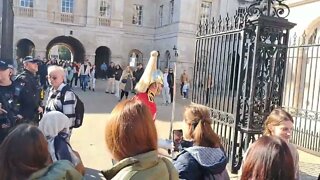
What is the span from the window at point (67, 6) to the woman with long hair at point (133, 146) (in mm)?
34384

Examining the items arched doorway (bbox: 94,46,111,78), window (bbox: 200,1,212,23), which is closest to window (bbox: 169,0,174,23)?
window (bbox: 200,1,212,23)

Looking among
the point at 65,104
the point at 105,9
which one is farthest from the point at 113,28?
the point at 65,104

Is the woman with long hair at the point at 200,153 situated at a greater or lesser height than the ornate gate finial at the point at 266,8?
lesser

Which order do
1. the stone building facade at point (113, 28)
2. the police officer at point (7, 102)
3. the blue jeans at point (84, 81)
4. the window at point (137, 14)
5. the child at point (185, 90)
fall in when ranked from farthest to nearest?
the window at point (137, 14) → the stone building facade at point (113, 28) → the blue jeans at point (84, 81) → the child at point (185, 90) → the police officer at point (7, 102)

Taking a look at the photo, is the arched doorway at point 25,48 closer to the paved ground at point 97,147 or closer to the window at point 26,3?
the window at point 26,3

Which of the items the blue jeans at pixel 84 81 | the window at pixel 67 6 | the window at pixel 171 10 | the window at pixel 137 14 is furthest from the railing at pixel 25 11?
the blue jeans at pixel 84 81

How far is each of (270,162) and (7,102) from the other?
378cm

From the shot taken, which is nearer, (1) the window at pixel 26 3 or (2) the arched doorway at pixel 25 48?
(1) the window at pixel 26 3

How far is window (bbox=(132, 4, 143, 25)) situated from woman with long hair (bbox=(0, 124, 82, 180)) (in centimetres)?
3710

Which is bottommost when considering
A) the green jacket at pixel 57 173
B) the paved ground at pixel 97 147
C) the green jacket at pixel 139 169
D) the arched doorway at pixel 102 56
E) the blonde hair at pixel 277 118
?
the paved ground at pixel 97 147

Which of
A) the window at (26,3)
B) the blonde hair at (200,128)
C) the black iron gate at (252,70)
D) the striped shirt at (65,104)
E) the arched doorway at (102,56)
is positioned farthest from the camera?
the arched doorway at (102,56)

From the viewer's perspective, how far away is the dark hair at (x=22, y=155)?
6.71 ft

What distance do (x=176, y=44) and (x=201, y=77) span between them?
26.2m

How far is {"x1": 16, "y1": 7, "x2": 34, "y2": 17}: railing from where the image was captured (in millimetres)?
32366
